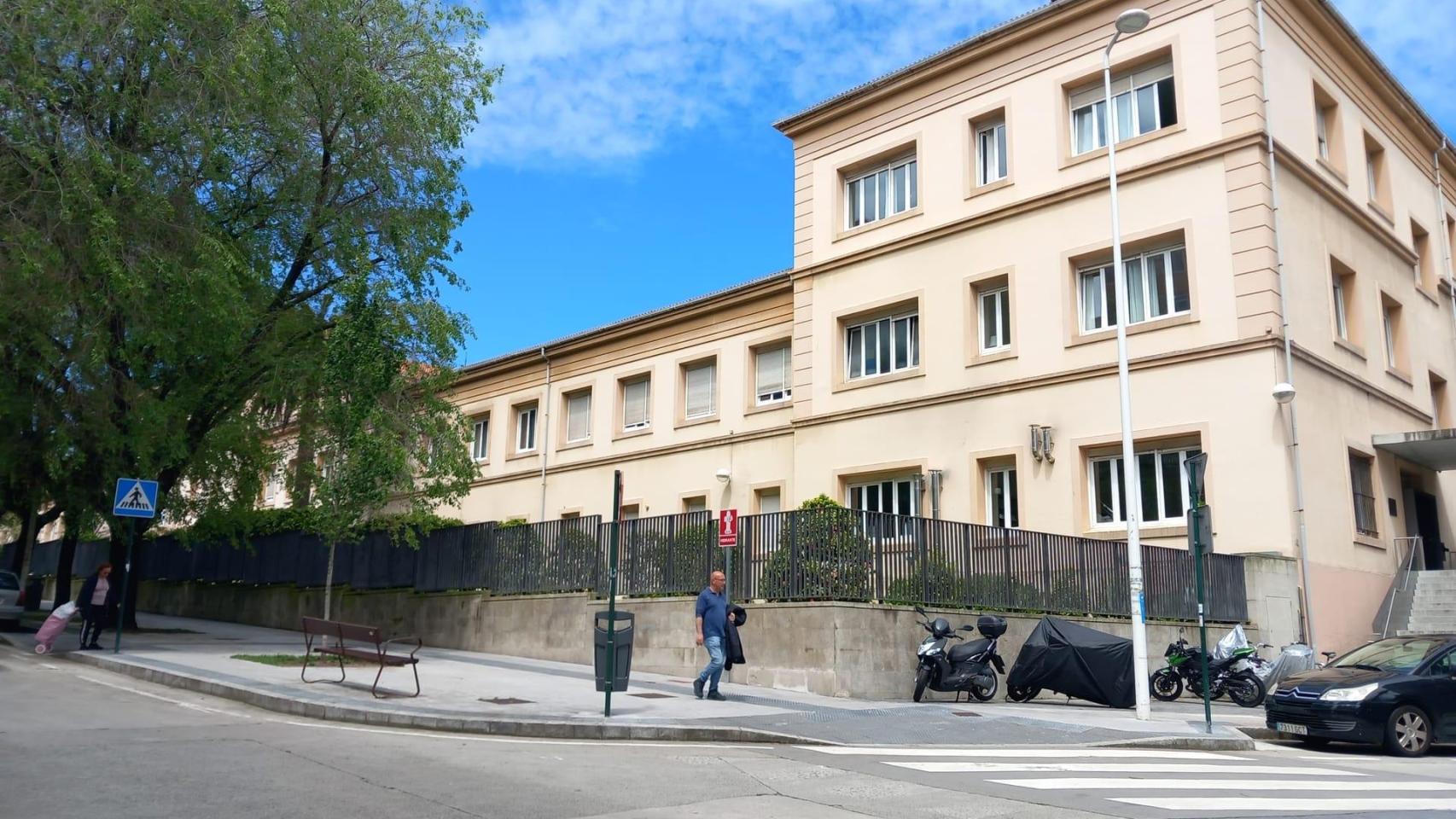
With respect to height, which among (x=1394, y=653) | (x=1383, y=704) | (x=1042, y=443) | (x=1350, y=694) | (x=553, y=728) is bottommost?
(x=553, y=728)

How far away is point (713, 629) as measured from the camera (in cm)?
1502

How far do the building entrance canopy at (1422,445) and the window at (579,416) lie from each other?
21338mm

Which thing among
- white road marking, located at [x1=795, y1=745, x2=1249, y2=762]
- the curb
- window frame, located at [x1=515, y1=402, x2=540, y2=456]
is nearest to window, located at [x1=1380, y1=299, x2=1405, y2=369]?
white road marking, located at [x1=795, y1=745, x2=1249, y2=762]

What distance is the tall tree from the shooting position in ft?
59.1

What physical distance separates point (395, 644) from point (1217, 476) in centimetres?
1609

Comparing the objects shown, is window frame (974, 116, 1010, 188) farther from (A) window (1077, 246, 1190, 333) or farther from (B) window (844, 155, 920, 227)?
(A) window (1077, 246, 1190, 333)

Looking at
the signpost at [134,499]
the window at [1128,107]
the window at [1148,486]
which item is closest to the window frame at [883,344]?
the window at [1148,486]

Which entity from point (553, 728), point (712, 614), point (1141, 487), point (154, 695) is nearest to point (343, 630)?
point (154, 695)

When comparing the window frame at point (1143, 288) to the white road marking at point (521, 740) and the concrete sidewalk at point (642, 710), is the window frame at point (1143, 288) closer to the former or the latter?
the concrete sidewalk at point (642, 710)

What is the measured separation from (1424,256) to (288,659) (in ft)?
90.2

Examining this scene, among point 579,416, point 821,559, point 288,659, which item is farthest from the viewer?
point 579,416

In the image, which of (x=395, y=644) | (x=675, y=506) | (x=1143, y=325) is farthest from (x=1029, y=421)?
(x=395, y=644)

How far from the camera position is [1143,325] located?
73.2 ft

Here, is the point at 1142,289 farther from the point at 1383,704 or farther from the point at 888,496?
the point at 1383,704
